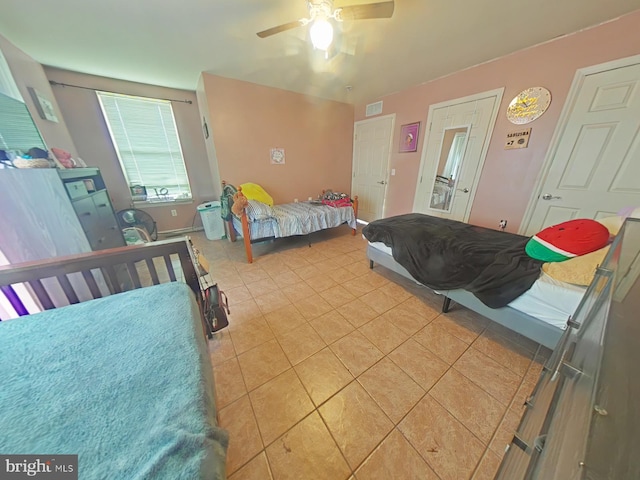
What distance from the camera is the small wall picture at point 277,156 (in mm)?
3589

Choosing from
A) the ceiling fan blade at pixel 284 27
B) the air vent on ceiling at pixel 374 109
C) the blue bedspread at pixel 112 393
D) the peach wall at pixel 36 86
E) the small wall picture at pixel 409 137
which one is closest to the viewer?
the blue bedspread at pixel 112 393

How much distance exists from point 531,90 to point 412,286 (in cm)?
253

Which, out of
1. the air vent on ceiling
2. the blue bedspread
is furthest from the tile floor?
the air vent on ceiling

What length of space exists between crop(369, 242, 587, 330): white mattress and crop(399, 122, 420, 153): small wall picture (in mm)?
2691

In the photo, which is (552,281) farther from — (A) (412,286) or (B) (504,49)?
(B) (504,49)

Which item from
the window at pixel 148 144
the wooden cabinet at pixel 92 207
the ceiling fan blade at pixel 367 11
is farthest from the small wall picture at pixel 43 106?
the ceiling fan blade at pixel 367 11

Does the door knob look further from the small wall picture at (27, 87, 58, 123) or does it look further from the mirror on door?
the small wall picture at (27, 87, 58, 123)

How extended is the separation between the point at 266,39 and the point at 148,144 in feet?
8.90

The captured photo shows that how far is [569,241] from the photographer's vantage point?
1.36m

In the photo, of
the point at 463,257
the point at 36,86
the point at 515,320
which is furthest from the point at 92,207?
the point at 515,320

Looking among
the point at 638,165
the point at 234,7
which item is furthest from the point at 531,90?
the point at 234,7

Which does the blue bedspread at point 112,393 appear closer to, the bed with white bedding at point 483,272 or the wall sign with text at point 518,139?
the bed with white bedding at point 483,272

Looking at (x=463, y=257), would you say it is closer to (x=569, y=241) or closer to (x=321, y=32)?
(x=569, y=241)

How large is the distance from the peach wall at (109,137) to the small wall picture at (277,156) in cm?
135
